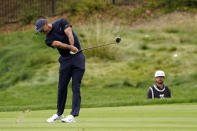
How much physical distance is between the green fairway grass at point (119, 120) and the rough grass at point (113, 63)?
5962 mm

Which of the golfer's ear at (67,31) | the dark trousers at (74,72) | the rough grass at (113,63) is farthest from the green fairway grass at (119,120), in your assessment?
the rough grass at (113,63)

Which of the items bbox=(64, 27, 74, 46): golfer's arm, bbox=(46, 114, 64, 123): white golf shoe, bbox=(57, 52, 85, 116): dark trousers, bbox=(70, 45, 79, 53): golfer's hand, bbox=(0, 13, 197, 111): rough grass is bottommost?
bbox=(0, 13, 197, 111): rough grass

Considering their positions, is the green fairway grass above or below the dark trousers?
below

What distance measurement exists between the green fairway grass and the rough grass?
19.6 feet

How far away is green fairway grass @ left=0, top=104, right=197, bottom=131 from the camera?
711 centimetres

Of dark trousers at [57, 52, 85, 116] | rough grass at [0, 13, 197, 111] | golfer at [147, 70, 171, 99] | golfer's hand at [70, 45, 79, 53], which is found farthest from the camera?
rough grass at [0, 13, 197, 111]

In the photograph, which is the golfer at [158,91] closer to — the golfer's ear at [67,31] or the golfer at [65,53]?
the golfer at [65,53]

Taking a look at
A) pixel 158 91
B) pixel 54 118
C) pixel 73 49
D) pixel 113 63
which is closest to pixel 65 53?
pixel 73 49

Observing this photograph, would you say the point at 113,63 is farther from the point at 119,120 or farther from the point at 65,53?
the point at 119,120

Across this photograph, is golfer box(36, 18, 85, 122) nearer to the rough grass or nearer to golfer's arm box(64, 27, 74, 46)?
golfer's arm box(64, 27, 74, 46)

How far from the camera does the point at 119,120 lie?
309 inches

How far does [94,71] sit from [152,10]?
4652 millimetres

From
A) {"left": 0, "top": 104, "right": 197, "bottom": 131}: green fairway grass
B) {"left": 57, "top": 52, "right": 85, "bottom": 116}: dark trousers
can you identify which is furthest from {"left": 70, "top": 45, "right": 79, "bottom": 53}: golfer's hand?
{"left": 0, "top": 104, "right": 197, "bottom": 131}: green fairway grass

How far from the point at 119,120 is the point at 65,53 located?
1215 millimetres
